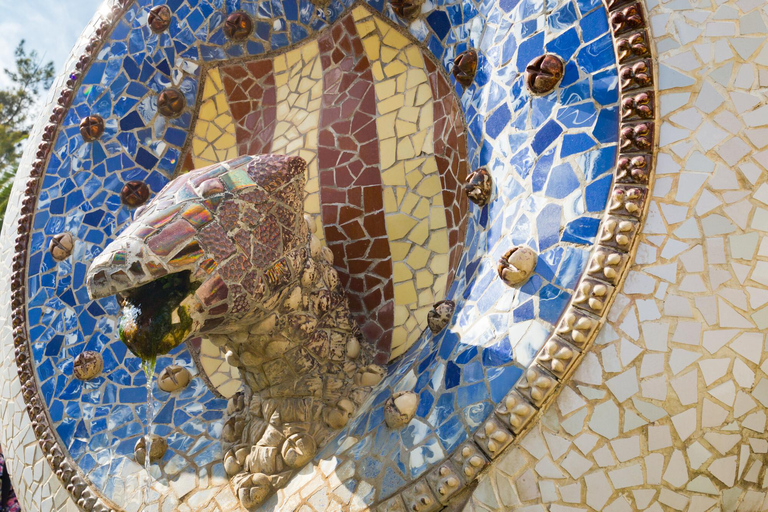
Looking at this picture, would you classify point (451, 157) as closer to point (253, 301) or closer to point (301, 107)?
point (301, 107)

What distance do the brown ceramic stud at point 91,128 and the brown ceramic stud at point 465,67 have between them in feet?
7.23

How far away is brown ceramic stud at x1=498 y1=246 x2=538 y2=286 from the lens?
3.03m

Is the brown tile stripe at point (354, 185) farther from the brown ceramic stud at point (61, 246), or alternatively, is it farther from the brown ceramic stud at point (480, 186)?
the brown ceramic stud at point (61, 246)

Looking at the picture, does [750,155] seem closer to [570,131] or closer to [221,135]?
[570,131]

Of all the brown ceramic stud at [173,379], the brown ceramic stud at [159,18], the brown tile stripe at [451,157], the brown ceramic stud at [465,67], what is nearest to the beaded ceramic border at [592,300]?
the brown ceramic stud at [465,67]

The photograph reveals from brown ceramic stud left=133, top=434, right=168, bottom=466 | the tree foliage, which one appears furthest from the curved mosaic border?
the tree foliage

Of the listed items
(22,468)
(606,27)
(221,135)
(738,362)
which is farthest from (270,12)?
(738,362)

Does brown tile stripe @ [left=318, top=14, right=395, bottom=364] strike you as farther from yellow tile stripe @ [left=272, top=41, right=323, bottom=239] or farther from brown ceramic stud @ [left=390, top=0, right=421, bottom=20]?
brown ceramic stud @ [left=390, top=0, right=421, bottom=20]

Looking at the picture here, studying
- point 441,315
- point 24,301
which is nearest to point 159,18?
point 24,301

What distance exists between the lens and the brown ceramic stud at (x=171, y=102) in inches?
188

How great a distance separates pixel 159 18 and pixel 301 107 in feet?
3.30

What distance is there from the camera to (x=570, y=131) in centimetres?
308

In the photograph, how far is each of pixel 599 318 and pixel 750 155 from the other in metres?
0.73

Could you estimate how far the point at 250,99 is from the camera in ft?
15.7
